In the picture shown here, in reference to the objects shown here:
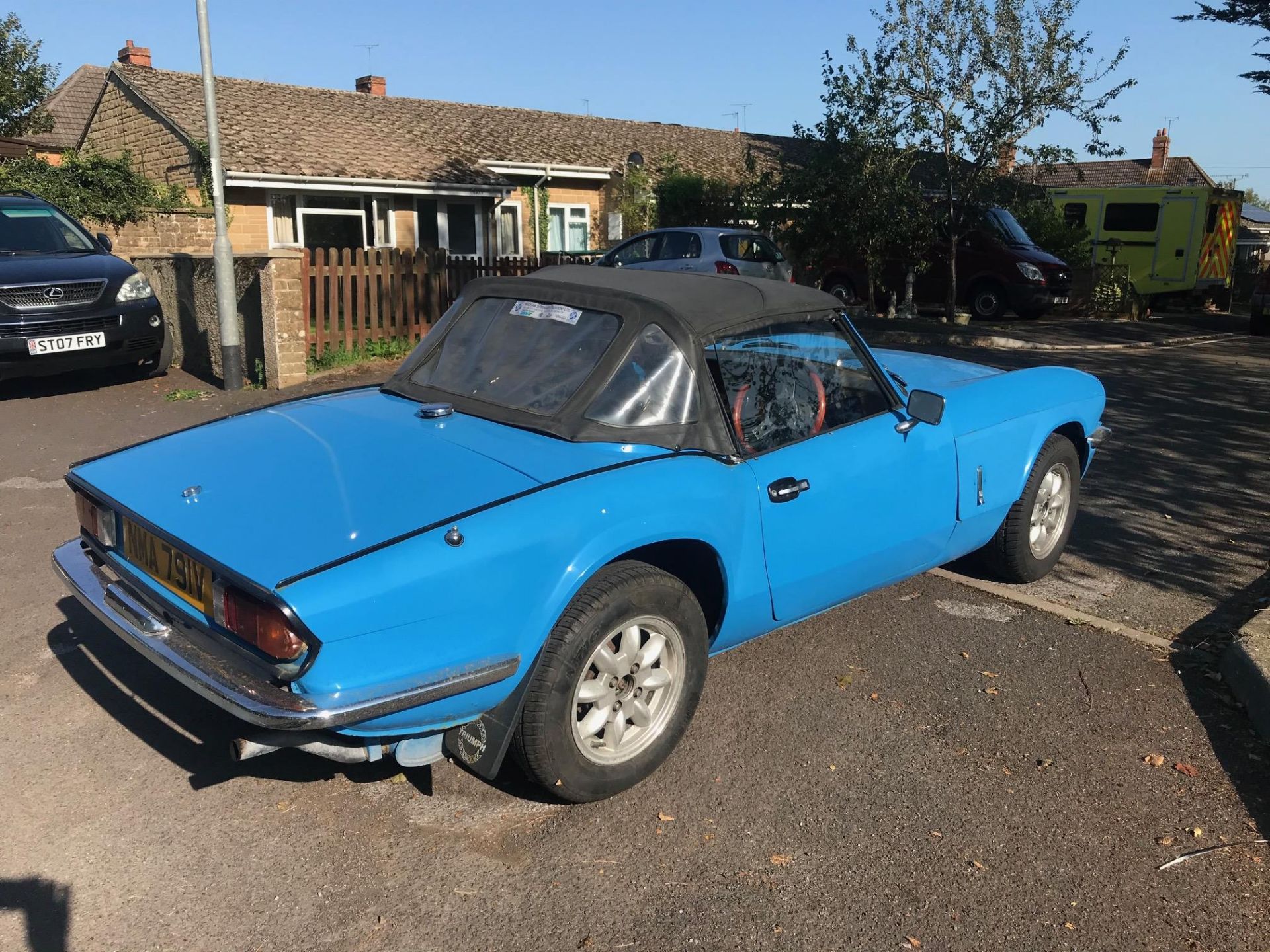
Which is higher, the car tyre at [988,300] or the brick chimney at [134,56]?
the brick chimney at [134,56]

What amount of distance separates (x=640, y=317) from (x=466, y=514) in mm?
1111

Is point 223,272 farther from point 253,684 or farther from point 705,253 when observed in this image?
point 253,684

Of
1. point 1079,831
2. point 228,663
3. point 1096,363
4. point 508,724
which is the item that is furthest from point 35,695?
point 1096,363

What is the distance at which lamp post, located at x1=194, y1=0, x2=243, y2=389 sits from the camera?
32.8 feet

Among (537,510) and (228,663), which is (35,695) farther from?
(537,510)

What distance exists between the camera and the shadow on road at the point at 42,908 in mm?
2604

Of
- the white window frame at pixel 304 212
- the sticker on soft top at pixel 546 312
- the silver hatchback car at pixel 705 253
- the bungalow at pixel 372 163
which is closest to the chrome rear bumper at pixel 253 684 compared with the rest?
the sticker on soft top at pixel 546 312

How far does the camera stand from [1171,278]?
2195cm

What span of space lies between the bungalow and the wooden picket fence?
19.3 ft

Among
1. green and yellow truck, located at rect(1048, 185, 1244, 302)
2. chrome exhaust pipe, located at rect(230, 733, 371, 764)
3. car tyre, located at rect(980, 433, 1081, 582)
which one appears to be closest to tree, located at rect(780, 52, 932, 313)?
green and yellow truck, located at rect(1048, 185, 1244, 302)

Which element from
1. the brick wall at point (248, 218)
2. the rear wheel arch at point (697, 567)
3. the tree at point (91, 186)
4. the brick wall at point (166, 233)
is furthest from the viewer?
the brick wall at point (248, 218)

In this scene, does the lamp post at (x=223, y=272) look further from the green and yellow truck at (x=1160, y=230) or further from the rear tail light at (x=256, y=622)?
the green and yellow truck at (x=1160, y=230)

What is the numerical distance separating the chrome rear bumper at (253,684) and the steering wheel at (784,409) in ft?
4.21

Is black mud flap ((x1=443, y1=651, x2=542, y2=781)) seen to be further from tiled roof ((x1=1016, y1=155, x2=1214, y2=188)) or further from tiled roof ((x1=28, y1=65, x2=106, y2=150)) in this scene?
tiled roof ((x1=1016, y1=155, x2=1214, y2=188))
